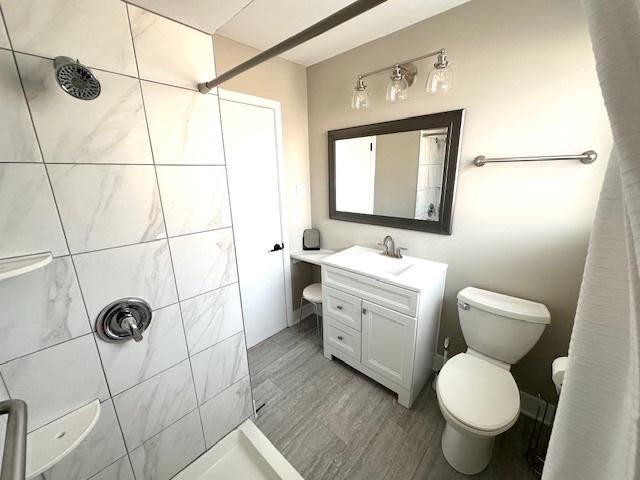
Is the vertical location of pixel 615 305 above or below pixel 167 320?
above

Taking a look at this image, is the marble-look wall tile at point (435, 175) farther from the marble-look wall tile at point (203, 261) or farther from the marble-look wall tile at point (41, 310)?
the marble-look wall tile at point (41, 310)

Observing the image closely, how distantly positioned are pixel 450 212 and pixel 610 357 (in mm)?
1379

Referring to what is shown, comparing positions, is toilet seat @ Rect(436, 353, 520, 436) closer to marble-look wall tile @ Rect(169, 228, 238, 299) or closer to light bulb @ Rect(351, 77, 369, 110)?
marble-look wall tile @ Rect(169, 228, 238, 299)

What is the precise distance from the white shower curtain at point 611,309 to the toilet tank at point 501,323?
107 centimetres

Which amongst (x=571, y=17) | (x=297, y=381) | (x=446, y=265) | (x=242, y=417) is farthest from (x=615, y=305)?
(x=297, y=381)

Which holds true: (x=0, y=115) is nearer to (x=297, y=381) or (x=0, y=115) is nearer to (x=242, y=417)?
(x=242, y=417)

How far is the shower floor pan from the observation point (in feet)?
4.04

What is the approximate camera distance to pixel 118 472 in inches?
41.0

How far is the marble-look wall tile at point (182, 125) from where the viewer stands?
3.04ft

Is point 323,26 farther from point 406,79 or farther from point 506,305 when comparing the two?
point 506,305

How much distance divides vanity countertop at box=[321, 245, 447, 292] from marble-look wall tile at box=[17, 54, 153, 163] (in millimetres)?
1266

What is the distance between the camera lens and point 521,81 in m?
1.31

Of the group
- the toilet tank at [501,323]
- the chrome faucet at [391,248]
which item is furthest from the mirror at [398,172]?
the toilet tank at [501,323]

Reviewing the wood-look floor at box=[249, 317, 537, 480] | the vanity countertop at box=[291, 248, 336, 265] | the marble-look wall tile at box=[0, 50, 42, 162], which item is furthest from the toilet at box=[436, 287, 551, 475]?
the marble-look wall tile at box=[0, 50, 42, 162]
